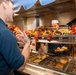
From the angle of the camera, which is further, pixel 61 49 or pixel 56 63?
pixel 61 49

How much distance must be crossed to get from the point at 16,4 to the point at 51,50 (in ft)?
3.50

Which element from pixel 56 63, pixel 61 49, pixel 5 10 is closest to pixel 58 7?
pixel 61 49

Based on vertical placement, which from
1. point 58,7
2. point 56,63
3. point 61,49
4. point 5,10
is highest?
point 58,7

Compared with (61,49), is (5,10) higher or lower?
higher

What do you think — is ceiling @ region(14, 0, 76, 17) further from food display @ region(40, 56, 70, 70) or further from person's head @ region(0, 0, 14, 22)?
person's head @ region(0, 0, 14, 22)

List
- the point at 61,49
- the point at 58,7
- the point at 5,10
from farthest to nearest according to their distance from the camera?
the point at 58,7 → the point at 61,49 → the point at 5,10

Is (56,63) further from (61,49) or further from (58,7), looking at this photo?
(58,7)

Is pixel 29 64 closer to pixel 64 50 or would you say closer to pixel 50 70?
pixel 50 70

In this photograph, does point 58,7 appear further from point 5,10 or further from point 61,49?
point 5,10

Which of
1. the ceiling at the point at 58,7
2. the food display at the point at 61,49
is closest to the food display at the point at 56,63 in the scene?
the food display at the point at 61,49

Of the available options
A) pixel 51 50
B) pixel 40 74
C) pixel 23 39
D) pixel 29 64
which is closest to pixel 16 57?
pixel 23 39

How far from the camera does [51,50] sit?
2.67 m

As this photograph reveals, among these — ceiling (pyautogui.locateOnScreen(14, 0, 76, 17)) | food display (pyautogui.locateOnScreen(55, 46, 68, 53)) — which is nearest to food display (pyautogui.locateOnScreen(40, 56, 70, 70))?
food display (pyautogui.locateOnScreen(55, 46, 68, 53))

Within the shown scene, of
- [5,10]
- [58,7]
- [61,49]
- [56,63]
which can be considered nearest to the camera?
[5,10]
